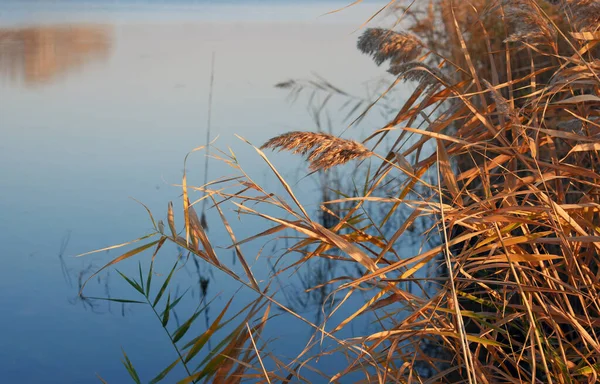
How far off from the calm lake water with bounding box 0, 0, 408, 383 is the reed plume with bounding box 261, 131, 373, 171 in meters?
0.91

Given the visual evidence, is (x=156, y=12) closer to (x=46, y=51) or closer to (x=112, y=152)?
(x=46, y=51)

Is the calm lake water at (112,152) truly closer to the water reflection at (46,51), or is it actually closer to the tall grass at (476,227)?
the water reflection at (46,51)

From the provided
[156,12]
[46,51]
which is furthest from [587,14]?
[156,12]

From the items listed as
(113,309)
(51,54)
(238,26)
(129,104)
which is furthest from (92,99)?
(238,26)

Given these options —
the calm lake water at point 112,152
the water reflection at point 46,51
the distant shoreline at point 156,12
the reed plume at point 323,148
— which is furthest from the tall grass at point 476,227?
the distant shoreline at point 156,12

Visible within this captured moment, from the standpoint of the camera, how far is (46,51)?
6.69m

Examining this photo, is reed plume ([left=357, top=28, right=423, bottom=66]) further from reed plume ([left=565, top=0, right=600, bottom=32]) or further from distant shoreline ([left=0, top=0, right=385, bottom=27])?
distant shoreline ([left=0, top=0, right=385, bottom=27])

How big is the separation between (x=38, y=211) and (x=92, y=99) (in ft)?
7.03

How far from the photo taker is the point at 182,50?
7.05 metres

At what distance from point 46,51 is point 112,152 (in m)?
3.17

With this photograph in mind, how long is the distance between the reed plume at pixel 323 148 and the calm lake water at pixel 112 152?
906 millimetres

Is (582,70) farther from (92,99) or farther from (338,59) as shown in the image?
(338,59)

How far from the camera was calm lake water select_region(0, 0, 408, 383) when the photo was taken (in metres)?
2.27

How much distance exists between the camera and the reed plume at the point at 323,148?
91 cm
